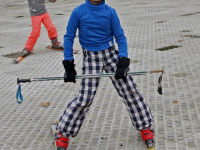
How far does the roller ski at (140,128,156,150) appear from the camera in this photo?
3758mm

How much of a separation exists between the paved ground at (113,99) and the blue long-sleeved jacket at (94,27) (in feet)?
3.15

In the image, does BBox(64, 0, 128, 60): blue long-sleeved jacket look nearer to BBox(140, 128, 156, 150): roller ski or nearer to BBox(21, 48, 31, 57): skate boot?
BBox(140, 128, 156, 150): roller ski

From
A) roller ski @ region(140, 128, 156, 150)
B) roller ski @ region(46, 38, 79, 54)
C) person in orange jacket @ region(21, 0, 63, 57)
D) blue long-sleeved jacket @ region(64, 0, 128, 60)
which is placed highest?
blue long-sleeved jacket @ region(64, 0, 128, 60)

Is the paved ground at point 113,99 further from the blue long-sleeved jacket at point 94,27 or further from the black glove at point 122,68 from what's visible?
the blue long-sleeved jacket at point 94,27

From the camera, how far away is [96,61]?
370 centimetres

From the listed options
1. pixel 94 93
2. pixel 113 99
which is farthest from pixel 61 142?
pixel 113 99

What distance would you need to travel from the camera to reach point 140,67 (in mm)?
6629

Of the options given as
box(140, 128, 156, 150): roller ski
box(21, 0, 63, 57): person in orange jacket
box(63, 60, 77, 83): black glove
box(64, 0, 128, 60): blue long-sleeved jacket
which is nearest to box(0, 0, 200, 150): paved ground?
box(140, 128, 156, 150): roller ski

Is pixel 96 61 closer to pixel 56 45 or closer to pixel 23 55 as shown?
pixel 23 55

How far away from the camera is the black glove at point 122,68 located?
346 centimetres

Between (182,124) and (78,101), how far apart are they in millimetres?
1238

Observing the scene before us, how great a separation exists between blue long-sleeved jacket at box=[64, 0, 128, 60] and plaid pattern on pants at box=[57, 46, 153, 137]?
0.10 metres

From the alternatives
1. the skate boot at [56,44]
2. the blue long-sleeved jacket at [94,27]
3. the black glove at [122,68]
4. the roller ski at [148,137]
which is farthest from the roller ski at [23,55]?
the black glove at [122,68]

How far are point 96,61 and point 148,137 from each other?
85 centimetres
